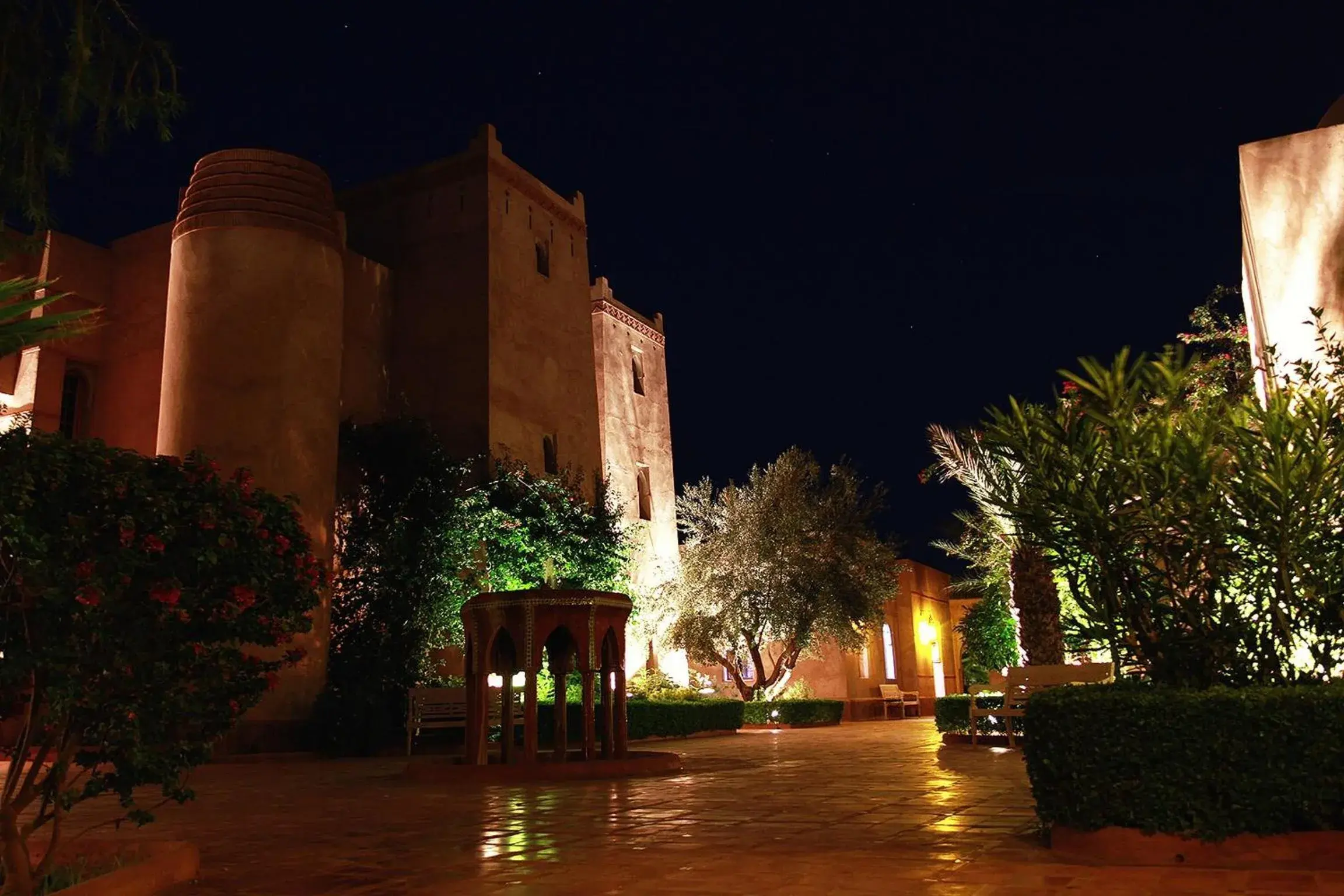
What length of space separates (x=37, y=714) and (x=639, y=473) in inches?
941

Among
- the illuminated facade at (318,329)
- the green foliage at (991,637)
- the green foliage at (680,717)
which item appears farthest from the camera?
the green foliage at (991,637)

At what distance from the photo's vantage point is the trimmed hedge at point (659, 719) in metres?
18.2

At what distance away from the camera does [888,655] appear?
35.7 metres

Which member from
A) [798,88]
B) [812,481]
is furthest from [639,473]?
[798,88]

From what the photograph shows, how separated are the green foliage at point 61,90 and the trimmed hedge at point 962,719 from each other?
41.3ft

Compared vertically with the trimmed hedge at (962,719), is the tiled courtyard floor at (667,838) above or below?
below

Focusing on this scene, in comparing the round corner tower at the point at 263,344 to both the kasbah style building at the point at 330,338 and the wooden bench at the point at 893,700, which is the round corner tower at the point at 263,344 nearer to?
→ the kasbah style building at the point at 330,338

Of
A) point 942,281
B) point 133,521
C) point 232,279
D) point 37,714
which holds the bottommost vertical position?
point 37,714

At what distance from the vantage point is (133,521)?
484 cm

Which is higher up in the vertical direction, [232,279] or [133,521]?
[232,279]

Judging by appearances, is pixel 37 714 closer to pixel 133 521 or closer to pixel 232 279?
pixel 133 521

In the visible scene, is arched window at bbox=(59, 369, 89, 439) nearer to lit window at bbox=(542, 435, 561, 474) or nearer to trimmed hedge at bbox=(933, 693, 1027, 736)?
lit window at bbox=(542, 435, 561, 474)

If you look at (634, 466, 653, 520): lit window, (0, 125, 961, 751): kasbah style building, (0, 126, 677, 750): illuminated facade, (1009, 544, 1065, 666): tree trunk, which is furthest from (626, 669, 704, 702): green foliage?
(1009, 544, 1065, 666): tree trunk

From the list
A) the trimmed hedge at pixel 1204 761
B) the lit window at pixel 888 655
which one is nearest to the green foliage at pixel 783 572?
the lit window at pixel 888 655
